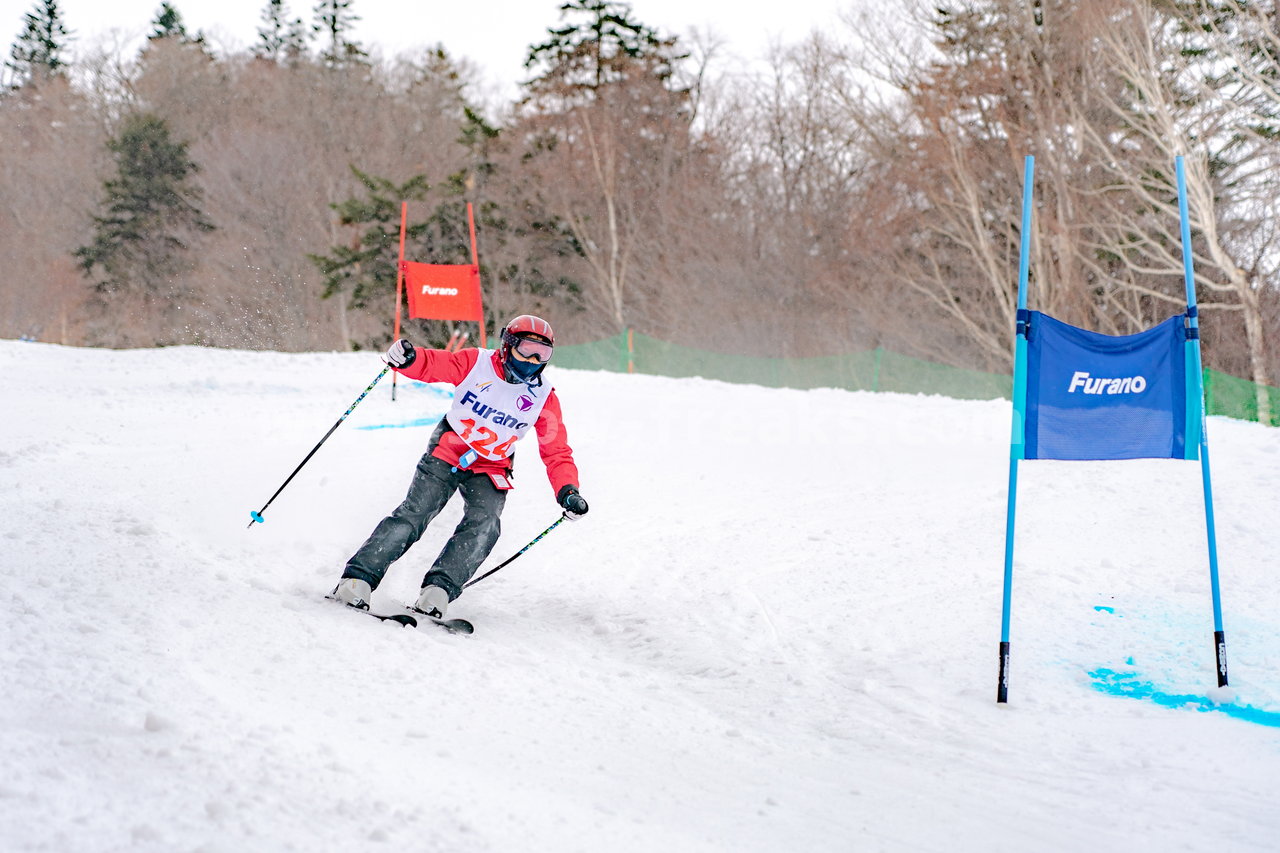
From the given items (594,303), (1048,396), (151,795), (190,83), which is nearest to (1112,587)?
(1048,396)

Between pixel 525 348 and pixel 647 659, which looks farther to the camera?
pixel 525 348

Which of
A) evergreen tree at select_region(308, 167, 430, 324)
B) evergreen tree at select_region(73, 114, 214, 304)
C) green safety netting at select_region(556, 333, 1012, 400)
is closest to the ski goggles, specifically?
green safety netting at select_region(556, 333, 1012, 400)

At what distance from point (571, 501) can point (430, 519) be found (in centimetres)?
74

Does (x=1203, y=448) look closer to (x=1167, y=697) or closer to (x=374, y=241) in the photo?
(x=1167, y=697)

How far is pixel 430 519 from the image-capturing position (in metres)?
5.52

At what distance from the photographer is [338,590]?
5125 mm

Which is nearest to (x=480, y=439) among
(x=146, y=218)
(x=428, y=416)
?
(x=428, y=416)

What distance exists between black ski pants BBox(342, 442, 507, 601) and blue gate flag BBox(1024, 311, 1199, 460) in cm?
274

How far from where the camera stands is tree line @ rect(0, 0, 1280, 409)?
1931 centimetres

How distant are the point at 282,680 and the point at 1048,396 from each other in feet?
11.7

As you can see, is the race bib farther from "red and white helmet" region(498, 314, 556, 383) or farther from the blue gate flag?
the blue gate flag

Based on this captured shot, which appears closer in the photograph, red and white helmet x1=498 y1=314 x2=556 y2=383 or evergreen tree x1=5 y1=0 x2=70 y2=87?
red and white helmet x1=498 y1=314 x2=556 y2=383

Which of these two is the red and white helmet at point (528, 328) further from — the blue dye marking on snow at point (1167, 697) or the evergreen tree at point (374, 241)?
the evergreen tree at point (374, 241)

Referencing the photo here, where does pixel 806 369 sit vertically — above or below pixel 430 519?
above
